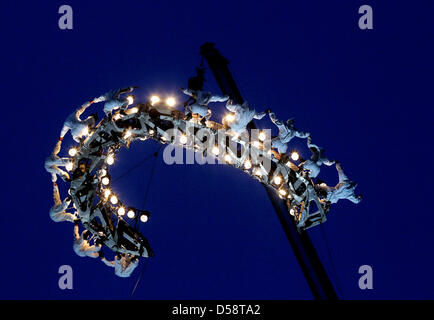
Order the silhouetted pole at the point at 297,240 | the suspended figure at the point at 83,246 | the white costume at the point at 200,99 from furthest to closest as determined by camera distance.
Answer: the suspended figure at the point at 83,246, the silhouetted pole at the point at 297,240, the white costume at the point at 200,99

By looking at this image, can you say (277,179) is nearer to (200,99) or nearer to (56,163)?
(200,99)

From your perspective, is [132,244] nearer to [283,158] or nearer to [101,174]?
[101,174]

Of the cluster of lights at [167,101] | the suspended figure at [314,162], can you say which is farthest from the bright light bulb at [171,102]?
the suspended figure at [314,162]

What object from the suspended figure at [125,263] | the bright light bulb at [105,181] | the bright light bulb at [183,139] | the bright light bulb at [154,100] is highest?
the bright light bulb at [154,100]

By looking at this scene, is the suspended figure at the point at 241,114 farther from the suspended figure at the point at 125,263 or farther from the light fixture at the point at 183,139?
the suspended figure at the point at 125,263

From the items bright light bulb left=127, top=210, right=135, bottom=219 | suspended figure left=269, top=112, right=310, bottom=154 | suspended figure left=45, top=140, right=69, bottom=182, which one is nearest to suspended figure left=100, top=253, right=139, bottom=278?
bright light bulb left=127, top=210, right=135, bottom=219

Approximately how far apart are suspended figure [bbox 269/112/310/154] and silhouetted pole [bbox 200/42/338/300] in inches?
30.5

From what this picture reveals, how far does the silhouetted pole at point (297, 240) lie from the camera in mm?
6766

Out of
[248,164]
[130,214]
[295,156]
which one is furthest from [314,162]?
[130,214]

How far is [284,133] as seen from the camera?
21.3 ft

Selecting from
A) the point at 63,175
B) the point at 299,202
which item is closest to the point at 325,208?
the point at 299,202

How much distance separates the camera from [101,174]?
705 cm

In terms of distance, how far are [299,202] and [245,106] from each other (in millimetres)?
1604

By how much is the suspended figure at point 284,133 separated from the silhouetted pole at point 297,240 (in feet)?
2.55
